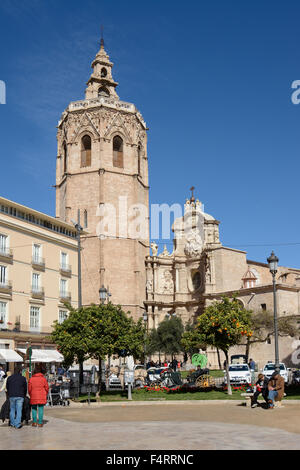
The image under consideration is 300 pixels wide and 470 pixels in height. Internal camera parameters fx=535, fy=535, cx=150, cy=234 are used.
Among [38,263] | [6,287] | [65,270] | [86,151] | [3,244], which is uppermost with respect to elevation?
[86,151]

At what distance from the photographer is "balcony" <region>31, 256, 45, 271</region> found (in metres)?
38.9

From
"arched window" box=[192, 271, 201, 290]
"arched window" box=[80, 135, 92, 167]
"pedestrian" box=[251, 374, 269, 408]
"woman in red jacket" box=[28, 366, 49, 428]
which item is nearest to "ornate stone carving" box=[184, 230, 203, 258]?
"arched window" box=[192, 271, 201, 290]

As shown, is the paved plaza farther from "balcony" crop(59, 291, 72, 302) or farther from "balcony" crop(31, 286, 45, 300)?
"balcony" crop(59, 291, 72, 302)

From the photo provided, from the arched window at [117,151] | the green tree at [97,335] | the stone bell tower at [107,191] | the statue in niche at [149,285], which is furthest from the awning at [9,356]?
the arched window at [117,151]

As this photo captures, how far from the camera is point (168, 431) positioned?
9812 mm

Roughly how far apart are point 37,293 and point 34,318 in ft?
5.93

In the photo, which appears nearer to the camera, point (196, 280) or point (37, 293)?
point (37, 293)

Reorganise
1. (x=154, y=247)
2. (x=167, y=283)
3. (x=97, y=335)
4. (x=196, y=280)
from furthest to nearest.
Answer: (x=154, y=247), (x=167, y=283), (x=196, y=280), (x=97, y=335)

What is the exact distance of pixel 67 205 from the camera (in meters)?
55.2

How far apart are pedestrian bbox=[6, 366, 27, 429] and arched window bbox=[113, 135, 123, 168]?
4615cm

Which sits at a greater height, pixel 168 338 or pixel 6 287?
pixel 6 287

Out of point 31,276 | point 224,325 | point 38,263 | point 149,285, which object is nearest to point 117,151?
point 149,285

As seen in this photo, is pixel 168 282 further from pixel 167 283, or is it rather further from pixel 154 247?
pixel 154 247
